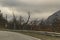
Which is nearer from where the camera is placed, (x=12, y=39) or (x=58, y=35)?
(x=12, y=39)

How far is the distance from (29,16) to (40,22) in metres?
5.96

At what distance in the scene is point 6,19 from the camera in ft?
208

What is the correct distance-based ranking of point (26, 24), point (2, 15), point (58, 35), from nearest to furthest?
1. point (58, 35)
2. point (26, 24)
3. point (2, 15)

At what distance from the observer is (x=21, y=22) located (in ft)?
210

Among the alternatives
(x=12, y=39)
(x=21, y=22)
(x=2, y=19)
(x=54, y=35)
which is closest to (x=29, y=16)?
(x=21, y=22)

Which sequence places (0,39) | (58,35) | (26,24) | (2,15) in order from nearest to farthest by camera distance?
1. (0,39)
2. (58,35)
3. (26,24)
4. (2,15)

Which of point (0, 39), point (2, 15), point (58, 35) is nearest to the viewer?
point (0, 39)

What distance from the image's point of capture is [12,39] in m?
19.8

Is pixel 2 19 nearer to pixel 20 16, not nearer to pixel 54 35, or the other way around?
pixel 20 16

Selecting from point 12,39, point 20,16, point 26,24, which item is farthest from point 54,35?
point 20,16

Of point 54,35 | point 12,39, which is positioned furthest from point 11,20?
point 12,39

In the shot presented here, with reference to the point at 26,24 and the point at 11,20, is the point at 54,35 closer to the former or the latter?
the point at 26,24

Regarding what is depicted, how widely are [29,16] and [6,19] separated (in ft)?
23.0

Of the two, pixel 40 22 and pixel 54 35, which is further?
pixel 40 22
